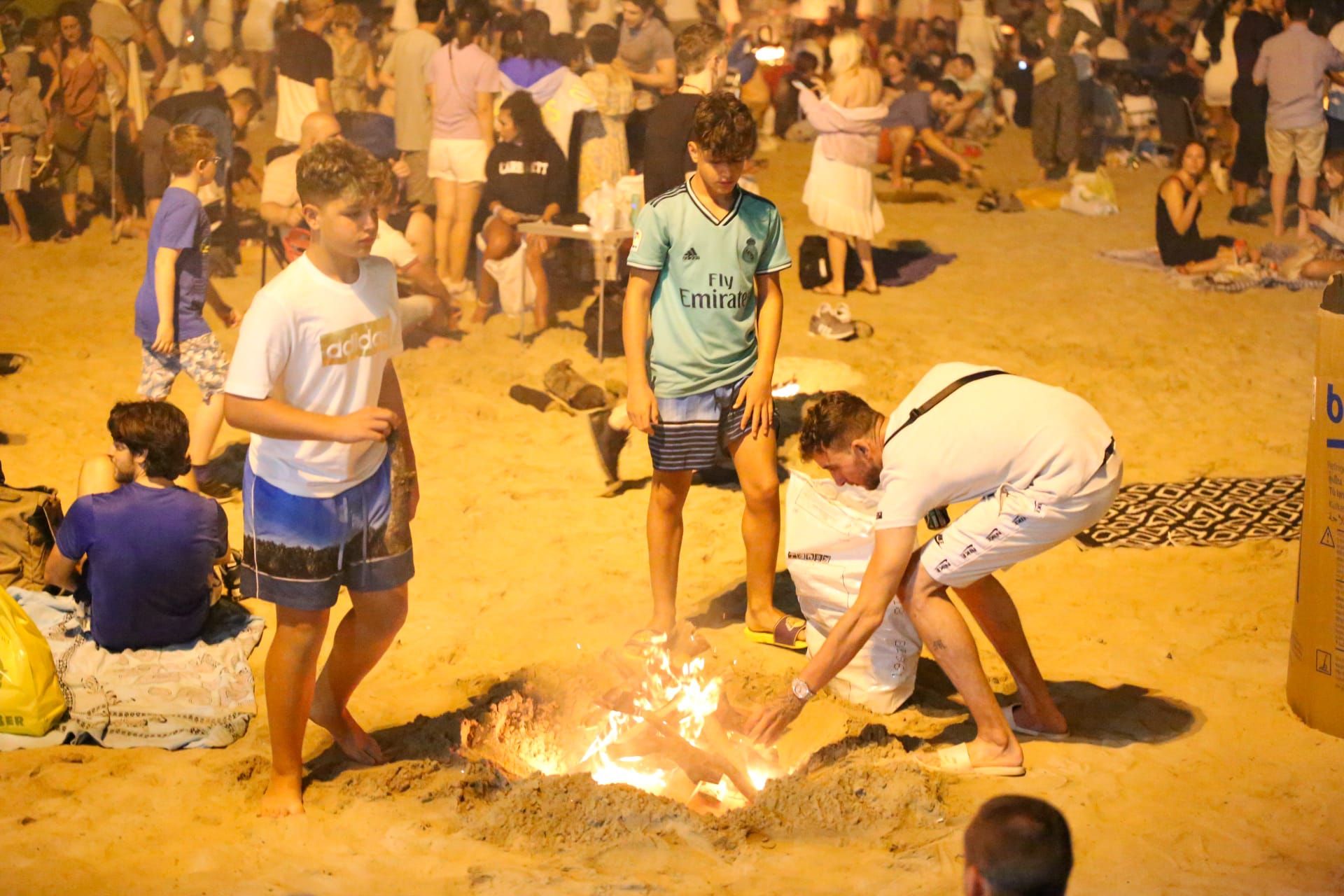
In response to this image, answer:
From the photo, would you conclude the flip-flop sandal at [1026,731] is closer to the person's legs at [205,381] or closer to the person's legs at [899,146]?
the person's legs at [205,381]

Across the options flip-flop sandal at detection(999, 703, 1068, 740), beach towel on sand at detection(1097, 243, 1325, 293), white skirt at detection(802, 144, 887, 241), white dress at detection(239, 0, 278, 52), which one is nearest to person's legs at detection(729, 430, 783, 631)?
flip-flop sandal at detection(999, 703, 1068, 740)

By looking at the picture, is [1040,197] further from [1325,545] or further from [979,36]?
[1325,545]

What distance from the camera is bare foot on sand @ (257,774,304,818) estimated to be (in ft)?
13.4

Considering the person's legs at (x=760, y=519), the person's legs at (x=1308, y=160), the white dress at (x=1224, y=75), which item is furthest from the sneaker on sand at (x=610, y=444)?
the white dress at (x=1224, y=75)

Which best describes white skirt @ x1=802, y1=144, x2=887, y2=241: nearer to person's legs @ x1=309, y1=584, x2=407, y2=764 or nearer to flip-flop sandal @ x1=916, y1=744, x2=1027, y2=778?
flip-flop sandal @ x1=916, y1=744, x2=1027, y2=778

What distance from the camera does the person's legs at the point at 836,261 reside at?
1052 centimetres

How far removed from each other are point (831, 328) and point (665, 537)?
454 centimetres

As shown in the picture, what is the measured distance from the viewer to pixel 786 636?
213 inches

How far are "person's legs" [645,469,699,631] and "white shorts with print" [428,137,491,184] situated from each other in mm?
5475

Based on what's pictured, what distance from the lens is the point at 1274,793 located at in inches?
166

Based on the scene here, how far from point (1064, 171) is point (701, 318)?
11.6m

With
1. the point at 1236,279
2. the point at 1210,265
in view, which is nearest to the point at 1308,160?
A: the point at 1210,265

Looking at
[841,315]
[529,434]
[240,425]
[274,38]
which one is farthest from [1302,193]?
[240,425]

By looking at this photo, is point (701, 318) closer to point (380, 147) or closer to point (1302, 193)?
point (380, 147)
